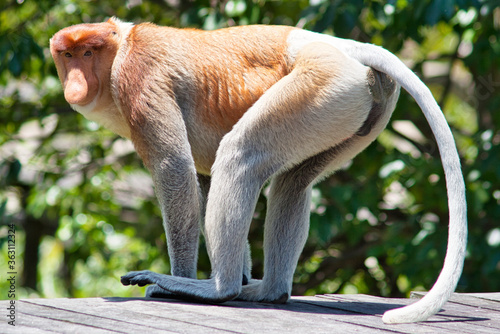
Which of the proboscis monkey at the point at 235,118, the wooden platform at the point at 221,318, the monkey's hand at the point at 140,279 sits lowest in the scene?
the wooden platform at the point at 221,318

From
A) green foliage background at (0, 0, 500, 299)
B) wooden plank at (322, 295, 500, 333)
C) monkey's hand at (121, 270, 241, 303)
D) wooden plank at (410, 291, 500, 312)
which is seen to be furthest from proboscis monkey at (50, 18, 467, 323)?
green foliage background at (0, 0, 500, 299)

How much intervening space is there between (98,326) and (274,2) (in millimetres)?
4018

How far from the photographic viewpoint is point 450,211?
2.85 metres

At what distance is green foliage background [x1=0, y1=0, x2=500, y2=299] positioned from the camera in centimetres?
528

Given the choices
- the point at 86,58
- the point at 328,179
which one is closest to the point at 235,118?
→ the point at 86,58

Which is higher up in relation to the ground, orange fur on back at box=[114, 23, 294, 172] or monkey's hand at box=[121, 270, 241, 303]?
orange fur on back at box=[114, 23, 294, 172]

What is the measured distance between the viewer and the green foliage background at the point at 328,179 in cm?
528

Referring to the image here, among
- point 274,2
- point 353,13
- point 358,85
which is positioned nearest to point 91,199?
point 274,2

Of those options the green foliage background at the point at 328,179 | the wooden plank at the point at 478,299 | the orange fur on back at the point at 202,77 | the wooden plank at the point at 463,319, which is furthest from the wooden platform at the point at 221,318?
the green foliage background at the point at 328,179

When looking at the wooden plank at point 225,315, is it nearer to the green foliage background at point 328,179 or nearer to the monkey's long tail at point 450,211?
the monkey's long tail at point 450,211

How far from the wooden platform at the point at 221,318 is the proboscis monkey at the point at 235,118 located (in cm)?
15

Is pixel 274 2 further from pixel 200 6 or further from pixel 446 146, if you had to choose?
pixel 446 146

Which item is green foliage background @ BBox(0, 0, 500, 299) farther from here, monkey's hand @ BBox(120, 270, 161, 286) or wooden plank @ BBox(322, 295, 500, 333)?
monkey's hand @ BBox(120, 270, 161, 286)

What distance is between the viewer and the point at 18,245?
29.5 ft
